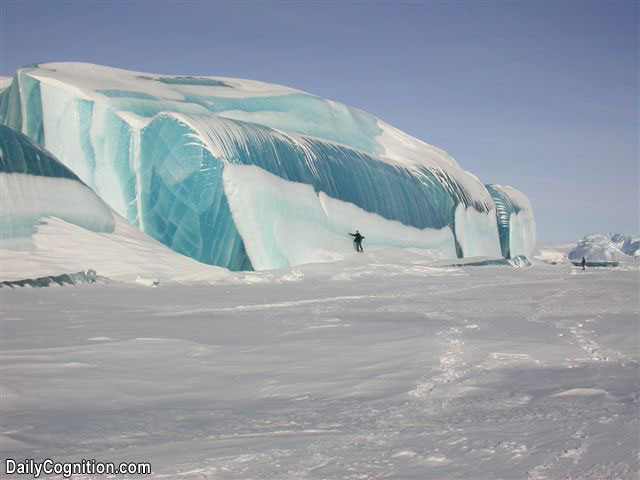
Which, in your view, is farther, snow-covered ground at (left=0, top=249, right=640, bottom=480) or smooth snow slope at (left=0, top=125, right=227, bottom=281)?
smooth snow slope at (left=0, top=125, right=227, bottom=281)

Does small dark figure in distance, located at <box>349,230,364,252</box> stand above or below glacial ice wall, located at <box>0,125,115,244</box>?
below

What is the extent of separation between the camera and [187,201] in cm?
2003

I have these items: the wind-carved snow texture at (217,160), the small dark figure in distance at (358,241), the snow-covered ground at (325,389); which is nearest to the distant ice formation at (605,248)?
the wind-carved snow texture at (217,160)

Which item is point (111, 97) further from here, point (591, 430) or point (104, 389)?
point (591, 430)

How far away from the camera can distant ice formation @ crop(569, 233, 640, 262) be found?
5750 centimetres

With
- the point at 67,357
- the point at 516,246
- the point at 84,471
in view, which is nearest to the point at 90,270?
the point at 67,357

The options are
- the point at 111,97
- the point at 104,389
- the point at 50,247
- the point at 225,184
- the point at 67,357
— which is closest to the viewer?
the point at 104,389

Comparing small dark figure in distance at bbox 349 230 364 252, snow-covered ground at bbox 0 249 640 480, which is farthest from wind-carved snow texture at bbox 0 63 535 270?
snow-covered ground at bbox 0 249 640 480

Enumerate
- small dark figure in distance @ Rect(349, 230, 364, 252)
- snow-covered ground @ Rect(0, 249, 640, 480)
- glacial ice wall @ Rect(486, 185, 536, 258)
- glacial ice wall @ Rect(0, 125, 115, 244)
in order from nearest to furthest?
snow-covered ground @ Rect(0, 249, 640, 480) < glacial ice wall @ Rect(0, 125, 115, 244) < small dark figure in distance @ Rect(349, 230, 364, 252) < glacial ice wall @ Rect(486, 185, 536, 258)

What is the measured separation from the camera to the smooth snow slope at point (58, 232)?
1449 centimetres

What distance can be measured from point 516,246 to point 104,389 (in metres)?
33.3

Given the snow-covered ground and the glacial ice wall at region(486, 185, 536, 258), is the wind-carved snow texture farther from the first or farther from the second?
the snow-covered ground

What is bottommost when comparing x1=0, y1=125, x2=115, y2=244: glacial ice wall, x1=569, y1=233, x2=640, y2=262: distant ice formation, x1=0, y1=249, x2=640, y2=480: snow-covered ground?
x1=569, y1=233, x2=640, y2=262: distant ice formation

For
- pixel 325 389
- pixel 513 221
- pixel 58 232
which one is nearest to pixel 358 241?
pixel 58 232
